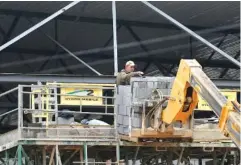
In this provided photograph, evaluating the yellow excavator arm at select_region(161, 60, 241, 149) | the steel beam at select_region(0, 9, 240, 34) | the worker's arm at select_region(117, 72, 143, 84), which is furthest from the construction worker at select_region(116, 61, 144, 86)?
the steel beam at select_region(0, 9, 240, 34)

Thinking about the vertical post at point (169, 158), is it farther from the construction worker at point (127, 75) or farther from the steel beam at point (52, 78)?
the steel beam at point (52, 78)

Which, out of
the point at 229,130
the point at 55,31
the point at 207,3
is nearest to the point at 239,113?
the point at 229,130

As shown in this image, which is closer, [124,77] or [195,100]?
[195,100]

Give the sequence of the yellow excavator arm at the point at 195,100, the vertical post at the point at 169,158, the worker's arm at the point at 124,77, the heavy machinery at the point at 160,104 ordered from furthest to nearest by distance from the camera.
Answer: the vertical post at the point at 169,158 → the worker's arm at the point at 124,77 → the heavy machinery at the point at 160,104 → the yellow excavator arm at the point at 195,100

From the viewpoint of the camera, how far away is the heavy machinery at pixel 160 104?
14492 millimetres

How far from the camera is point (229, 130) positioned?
40.4 feet

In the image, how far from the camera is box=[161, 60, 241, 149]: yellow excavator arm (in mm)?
12211

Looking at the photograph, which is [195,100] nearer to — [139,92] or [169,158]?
[139,92]

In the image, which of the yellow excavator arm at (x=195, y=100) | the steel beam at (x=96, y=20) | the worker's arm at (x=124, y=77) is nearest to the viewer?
the yellow excavator arm at (x=195, y=100)

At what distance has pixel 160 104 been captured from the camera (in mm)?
15352

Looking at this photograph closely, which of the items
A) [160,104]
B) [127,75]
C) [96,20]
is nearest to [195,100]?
[160,104]

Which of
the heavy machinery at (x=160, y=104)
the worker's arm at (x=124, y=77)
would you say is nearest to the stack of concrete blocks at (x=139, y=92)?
the heavy machinery at (x=160, y=104)

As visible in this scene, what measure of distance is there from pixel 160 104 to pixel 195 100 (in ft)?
3.38

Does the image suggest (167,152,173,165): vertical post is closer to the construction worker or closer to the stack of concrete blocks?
the stack of concrete blocks
